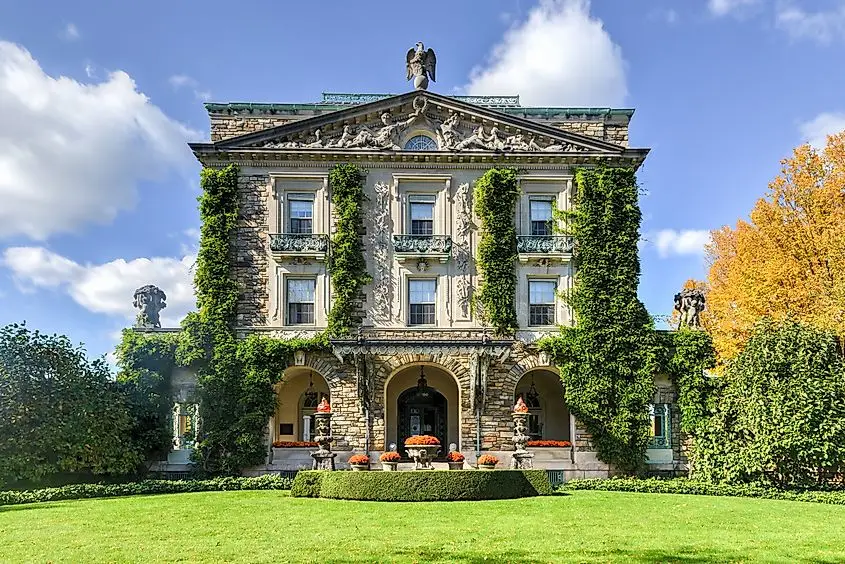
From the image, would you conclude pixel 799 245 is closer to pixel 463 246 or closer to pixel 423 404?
pixel 463 246

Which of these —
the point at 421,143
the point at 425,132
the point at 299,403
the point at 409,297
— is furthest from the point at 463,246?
the point at 299,403

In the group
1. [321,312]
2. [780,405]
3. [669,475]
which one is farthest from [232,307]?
[780,405]

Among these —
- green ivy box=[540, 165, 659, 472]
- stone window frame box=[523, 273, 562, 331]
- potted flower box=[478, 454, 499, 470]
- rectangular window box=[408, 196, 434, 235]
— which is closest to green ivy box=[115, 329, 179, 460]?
rectangular window box=[408, 196, 434, 235]

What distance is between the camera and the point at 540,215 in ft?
94.3

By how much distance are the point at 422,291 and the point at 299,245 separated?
14.8 feet

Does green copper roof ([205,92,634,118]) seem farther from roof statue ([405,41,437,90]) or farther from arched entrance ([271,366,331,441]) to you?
arched entrance ([271,366,331,441])

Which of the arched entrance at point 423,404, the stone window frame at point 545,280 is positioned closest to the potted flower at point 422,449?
the arched entrance at point 423,404

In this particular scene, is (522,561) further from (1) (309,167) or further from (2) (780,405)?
(1) (309,167)

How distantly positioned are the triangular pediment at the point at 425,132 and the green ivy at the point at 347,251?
3.72ft

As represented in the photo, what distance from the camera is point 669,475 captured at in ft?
89.6

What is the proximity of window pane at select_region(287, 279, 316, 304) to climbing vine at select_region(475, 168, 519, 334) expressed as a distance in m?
5.69

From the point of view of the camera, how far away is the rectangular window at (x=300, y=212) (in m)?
28.5

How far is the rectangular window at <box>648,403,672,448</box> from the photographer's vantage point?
27.7 meters

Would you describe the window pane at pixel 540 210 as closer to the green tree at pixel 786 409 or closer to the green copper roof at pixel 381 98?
the green copper roof at pixel 381 98
